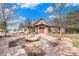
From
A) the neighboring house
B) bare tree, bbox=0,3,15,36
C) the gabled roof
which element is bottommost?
the neighboring house

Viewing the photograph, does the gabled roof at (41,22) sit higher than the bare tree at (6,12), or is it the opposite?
the bare tree at (6,12)

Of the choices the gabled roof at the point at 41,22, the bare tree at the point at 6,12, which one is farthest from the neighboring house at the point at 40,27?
the bare tree at the point at 6,12

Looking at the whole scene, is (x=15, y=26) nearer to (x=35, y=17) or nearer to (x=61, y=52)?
(x=35, y=17)

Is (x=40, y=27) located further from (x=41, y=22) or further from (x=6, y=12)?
(x=6, y=12)

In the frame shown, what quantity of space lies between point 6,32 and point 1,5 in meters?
0.27

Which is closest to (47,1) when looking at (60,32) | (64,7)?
(64,7)

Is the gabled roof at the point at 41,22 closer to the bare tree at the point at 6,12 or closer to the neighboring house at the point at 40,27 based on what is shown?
the neighboring house at the point at 40,27

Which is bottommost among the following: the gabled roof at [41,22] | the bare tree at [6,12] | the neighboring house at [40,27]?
the neighboring house at [40,27]

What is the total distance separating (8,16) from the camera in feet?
6.01

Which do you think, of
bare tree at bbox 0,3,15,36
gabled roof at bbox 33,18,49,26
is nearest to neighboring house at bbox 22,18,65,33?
gabled roof at bbox 33,18,49,26

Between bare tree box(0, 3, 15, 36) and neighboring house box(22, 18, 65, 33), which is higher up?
bare tree box(0, 3, 15, 36)

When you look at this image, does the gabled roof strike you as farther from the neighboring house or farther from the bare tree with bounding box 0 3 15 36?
the bare tree with bounding box 0 3 15 36

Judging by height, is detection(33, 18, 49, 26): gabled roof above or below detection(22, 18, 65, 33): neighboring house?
above

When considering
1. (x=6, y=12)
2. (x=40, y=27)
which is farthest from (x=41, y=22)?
(x=6, y=12)
